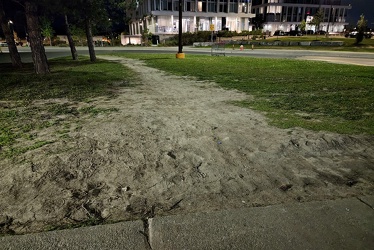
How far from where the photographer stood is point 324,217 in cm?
264

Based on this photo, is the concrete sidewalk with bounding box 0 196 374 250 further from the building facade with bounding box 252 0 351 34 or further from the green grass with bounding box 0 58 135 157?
the building facade with bounding box 252 0 351 34

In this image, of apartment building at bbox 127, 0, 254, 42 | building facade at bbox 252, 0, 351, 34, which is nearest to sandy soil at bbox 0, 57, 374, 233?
apartment building at bbox 127, 0, 254, 42

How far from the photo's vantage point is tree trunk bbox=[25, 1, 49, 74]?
12.3 m

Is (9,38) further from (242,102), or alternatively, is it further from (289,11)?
(289,11)

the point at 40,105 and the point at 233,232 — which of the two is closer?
the point at 233,232

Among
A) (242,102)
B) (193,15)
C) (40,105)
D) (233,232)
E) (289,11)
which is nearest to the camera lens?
(233,232)

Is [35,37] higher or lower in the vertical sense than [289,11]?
lower

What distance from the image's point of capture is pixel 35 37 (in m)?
12.9

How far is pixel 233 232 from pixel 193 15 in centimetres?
6819

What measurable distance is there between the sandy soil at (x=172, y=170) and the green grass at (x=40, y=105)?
612 millimetres

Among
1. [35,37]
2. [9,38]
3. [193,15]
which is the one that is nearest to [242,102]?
[35,37]

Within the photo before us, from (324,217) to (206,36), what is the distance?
58.5m

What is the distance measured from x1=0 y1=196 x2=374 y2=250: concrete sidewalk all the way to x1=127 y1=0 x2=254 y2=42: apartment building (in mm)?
61398

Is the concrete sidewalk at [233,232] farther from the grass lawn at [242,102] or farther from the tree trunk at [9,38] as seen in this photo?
the tree trunk at [9,38]
